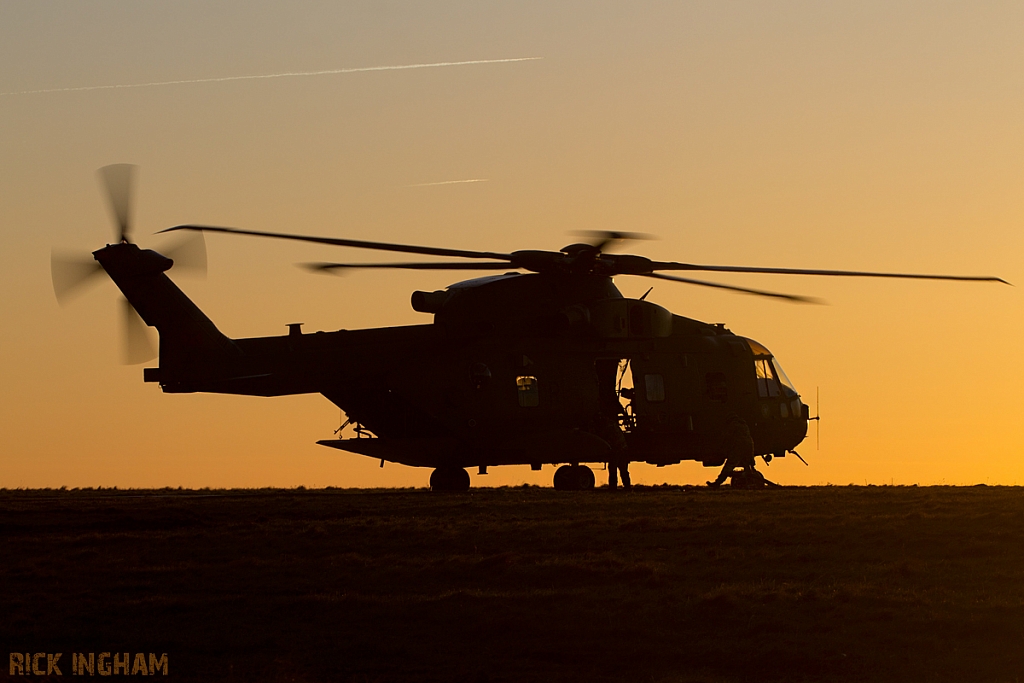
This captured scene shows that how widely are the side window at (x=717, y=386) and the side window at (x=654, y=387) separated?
1.73 metres

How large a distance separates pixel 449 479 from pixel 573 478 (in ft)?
11.4

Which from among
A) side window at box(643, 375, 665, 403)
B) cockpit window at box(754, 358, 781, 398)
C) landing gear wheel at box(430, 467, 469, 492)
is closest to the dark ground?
landing gear wheel at box(430, 467, 469, 492)

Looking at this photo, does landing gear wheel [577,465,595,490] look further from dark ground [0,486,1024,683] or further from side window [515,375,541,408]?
dark ground [0,486,1024,683]

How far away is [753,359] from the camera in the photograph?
37156 mm

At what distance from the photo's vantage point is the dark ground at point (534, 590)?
43.8 ft

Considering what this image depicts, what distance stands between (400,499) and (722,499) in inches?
308

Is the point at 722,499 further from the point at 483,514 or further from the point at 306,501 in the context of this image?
the point at 306,501

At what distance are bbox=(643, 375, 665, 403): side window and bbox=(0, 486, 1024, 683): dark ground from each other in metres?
8.52

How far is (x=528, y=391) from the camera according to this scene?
1309 inches

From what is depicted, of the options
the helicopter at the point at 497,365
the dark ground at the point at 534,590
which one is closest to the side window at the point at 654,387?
the helicopter at the point at 497,365

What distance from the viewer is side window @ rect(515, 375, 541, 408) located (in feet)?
109

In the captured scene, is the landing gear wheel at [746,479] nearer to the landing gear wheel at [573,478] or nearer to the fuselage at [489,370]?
the fuselage at [489,370]

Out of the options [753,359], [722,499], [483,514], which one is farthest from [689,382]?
[483,514]

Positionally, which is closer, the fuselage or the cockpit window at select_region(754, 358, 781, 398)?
the fuselage
